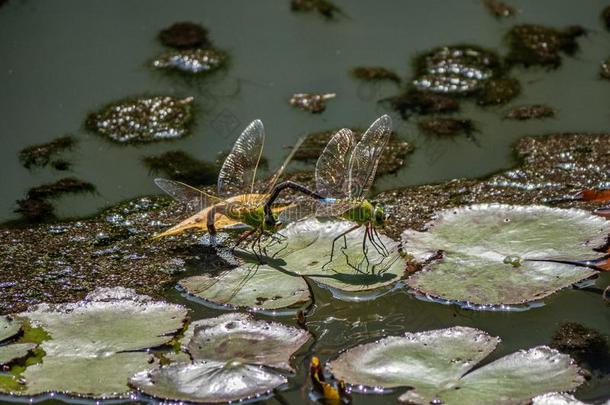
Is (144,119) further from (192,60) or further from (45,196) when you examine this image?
(45,196)

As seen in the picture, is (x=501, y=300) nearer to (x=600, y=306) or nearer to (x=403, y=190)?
(x=600, y=306)

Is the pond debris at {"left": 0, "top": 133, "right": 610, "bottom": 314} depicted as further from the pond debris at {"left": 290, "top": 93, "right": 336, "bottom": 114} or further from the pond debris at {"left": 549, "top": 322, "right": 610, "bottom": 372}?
the pond debris at {"left": 549, "top": 322, "right": 610, "bottom": 372}

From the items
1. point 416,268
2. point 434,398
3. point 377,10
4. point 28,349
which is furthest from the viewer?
point 377,10

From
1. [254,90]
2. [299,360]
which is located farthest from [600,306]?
[254,90]

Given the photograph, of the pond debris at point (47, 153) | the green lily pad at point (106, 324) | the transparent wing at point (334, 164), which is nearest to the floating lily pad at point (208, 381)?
the green lily pad at point (106, 324)

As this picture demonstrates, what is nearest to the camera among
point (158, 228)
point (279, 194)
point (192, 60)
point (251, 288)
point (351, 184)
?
point (251, 288)

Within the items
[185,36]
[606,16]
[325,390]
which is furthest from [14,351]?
[606,16]

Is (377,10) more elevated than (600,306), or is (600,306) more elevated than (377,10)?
(377,10)
